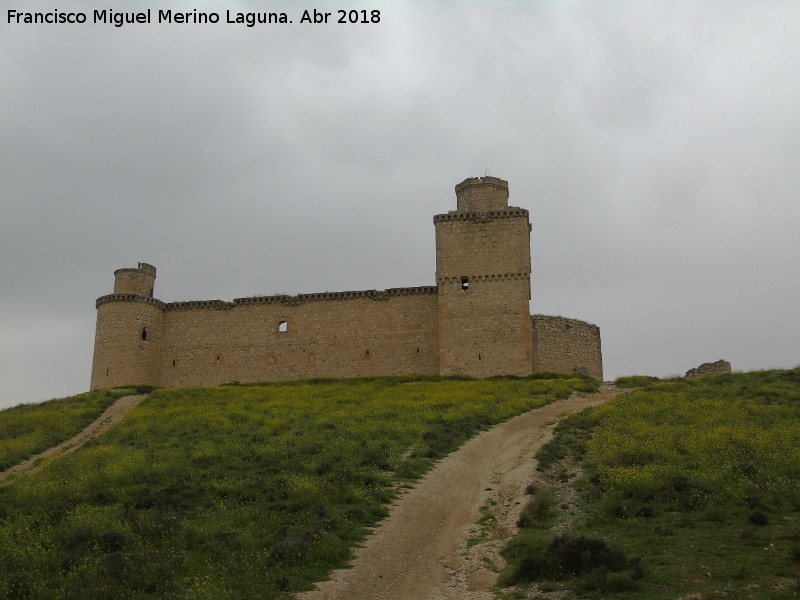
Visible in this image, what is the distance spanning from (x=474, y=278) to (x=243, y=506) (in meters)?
27.4

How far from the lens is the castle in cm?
4097

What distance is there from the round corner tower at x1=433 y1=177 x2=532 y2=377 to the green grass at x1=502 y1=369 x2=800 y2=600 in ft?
51.1

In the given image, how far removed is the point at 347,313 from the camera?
44438 mm

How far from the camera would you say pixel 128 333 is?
4488 centimetres

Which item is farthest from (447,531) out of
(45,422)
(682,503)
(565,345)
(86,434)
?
(565,345)

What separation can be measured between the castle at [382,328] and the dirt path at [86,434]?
7783 mm

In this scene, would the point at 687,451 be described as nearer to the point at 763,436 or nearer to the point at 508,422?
the point at 763,436

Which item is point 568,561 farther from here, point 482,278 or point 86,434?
point 482,278

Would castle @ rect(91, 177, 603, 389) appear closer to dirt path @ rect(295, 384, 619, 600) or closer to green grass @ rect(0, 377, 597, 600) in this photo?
green grass @ rect(0, 377, 597, 600)

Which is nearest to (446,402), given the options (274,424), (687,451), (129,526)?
(274,424)

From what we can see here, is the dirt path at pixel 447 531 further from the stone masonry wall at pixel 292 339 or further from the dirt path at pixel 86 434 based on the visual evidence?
the stone masonry wall at pixel 292 339

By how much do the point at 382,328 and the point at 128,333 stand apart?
15.8 metres

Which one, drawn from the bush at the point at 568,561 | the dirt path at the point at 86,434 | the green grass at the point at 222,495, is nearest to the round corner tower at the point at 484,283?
the green grass at the point at 222,495

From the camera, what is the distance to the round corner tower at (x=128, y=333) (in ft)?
146
